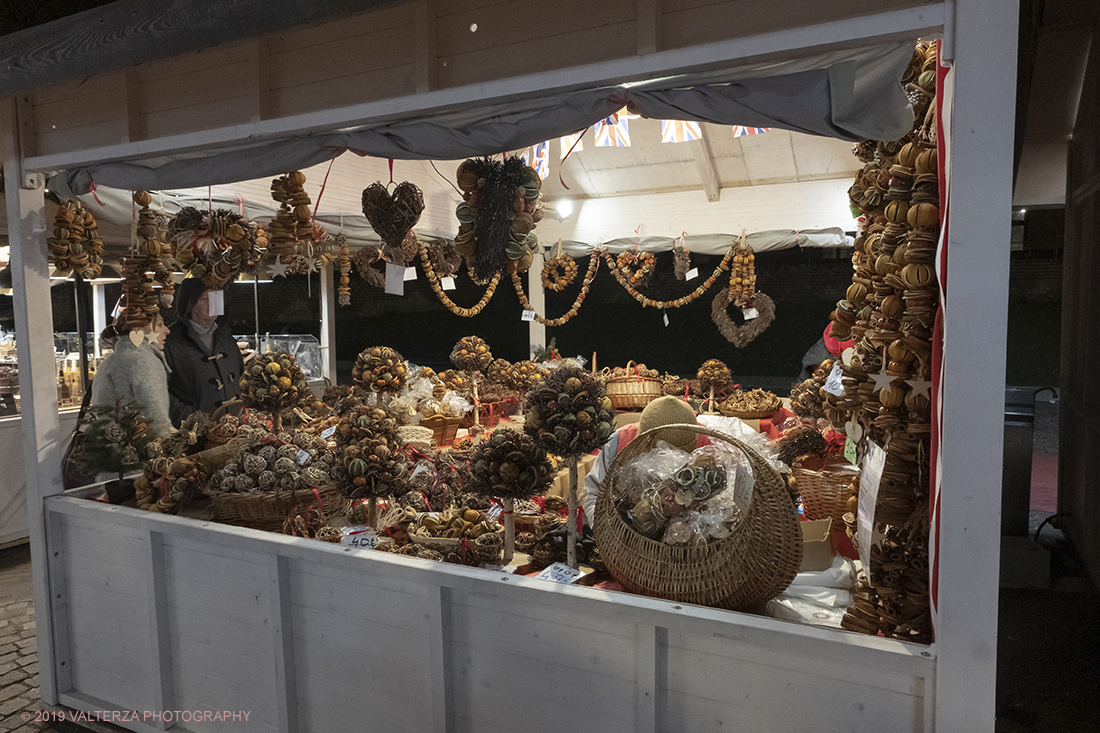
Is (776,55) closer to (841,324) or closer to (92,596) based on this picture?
(841,324)

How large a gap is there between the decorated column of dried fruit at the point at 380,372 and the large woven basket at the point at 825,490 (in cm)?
232

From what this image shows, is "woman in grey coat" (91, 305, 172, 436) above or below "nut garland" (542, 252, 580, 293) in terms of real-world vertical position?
below

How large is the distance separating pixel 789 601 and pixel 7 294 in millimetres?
6882

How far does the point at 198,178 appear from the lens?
2.62 meters

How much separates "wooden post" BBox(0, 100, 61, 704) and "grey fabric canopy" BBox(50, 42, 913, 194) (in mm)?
1069

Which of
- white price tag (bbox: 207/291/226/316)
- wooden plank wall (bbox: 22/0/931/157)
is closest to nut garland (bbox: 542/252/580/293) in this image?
white price tag (bbox: 207/291/226/316)

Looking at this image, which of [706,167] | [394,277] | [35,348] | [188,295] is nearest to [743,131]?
[706,167]

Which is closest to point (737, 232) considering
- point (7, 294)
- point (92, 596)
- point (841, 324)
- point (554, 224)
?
point (554, 224)

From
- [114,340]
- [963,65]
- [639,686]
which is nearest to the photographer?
[963,65]

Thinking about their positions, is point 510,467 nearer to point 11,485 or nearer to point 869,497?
point 869,497

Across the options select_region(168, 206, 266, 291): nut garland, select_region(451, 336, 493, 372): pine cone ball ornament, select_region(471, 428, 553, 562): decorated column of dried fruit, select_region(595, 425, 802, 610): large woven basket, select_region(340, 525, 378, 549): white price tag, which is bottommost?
select_region(340, 525, 378, 549): white price tag

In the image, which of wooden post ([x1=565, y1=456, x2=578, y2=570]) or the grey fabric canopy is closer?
the grey fabric canopy

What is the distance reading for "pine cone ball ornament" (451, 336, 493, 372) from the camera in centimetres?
532

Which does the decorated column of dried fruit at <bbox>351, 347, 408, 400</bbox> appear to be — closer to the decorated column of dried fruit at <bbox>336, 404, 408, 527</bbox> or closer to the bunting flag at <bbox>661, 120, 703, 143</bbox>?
the decorated column of dried fruit at <bbox>336, 404, 408, 527</bbox>
